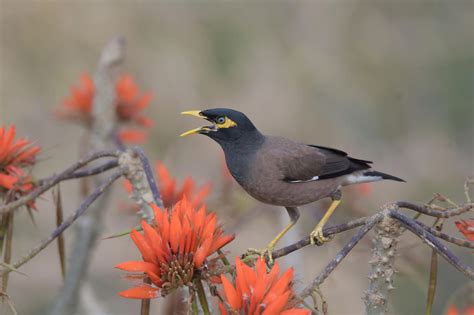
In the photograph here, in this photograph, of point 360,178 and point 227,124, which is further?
point 360,178

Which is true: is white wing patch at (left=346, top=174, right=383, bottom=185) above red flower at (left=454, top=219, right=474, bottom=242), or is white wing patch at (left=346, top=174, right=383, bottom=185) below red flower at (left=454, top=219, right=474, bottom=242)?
below

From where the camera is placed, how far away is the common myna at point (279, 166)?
3.52 meters

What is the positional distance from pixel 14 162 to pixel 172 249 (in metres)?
1.04

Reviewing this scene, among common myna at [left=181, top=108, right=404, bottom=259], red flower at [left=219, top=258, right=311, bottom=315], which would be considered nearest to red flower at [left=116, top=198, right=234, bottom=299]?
red flower at [left=219, top=258, right=311, bottom=315]

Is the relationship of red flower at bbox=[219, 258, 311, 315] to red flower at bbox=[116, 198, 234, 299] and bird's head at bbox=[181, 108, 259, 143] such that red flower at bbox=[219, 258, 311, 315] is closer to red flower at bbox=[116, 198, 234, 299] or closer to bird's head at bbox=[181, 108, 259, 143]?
red flower at bbox=[116, 198, 234, 299]

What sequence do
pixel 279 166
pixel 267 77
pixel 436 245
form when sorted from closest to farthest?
pixel 436 245, pixel 279 166, pixel 267 77

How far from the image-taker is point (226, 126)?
3.54 m

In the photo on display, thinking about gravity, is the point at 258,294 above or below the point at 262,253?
above

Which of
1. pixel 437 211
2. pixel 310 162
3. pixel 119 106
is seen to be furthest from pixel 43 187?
pixel 119 106

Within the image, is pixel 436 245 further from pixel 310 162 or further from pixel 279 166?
pixel 310 162

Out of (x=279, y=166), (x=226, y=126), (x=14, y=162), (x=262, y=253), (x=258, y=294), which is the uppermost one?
(x=226, y=126)

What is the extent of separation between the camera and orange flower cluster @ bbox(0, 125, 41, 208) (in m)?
2.73

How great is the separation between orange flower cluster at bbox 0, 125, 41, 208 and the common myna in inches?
31.2

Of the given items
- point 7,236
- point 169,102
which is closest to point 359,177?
point 7,236
